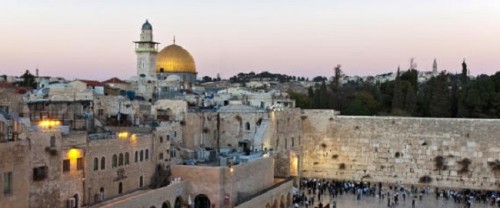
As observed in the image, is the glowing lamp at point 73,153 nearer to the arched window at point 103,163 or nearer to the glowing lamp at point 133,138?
the arched window at point 103,163

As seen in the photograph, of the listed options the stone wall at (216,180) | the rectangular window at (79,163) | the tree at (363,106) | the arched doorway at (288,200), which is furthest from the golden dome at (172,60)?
the rectangular window at (79,163)

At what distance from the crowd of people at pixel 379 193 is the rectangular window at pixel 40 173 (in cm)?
1120

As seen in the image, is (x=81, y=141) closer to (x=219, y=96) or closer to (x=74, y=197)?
(x=74, y=197)

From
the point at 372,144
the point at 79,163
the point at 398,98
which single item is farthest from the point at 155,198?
the point at 398,98

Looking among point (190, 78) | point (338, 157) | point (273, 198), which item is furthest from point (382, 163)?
point (190, 78)

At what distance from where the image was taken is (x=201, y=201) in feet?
69.3

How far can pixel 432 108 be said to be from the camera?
35.3 meters

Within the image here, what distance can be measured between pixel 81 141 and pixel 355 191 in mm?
15426

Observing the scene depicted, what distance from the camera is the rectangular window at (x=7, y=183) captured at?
539 inches

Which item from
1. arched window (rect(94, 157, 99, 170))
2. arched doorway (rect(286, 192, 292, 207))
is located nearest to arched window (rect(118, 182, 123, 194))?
arched window (rect(94, 157, 99, 170))

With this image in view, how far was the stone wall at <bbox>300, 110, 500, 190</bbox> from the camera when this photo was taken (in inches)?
1153

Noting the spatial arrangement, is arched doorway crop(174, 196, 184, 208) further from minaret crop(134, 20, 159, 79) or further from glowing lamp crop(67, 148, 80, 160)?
minaret crop(134, 20, 159, 79)

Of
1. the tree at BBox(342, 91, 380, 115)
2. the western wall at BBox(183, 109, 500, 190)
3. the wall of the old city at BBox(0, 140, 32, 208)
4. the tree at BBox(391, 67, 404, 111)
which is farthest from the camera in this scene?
the tree at BBox(342, 91, 380, 115)

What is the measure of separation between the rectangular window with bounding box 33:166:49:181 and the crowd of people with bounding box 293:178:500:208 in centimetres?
1120
